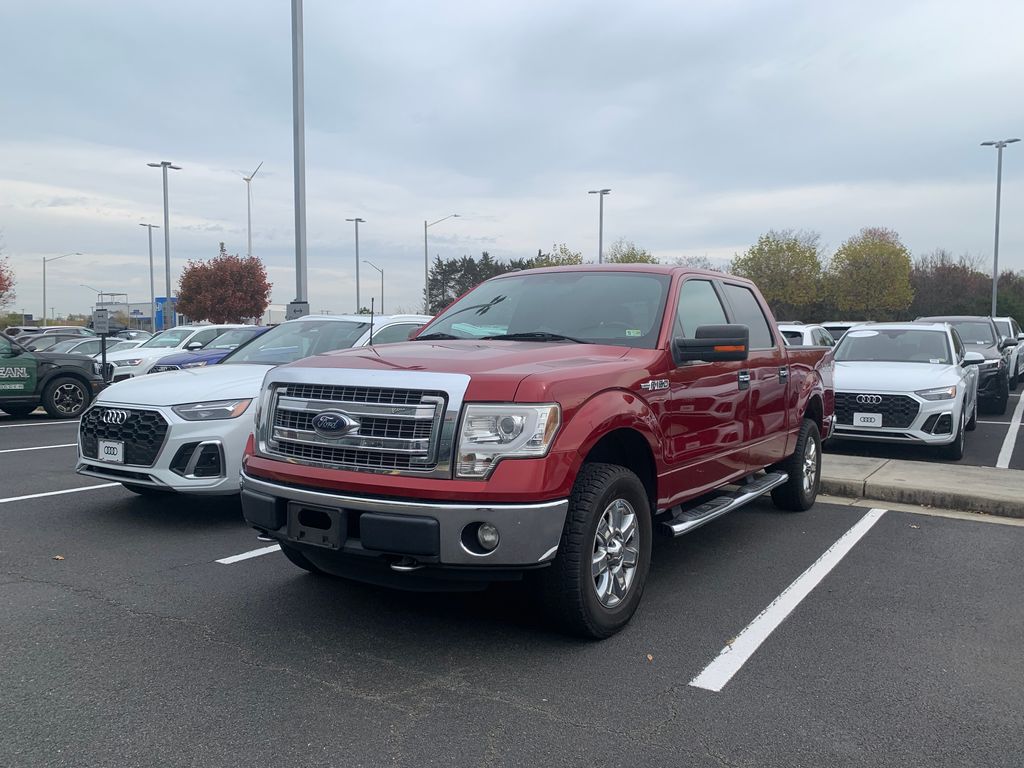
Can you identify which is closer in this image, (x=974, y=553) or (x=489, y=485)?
(x=489, y=485)

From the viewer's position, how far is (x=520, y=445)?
3.75 m

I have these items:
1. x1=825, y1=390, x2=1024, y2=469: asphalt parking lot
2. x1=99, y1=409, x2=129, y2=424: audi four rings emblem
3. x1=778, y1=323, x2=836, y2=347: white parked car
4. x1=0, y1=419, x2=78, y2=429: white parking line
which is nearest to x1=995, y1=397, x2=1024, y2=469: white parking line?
x1=825, y1=390, x2=1024, y2=469: asphalt parking lot

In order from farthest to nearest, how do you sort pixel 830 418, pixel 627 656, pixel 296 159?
pixel 296 159
pixel 830 418
pixel 627 656

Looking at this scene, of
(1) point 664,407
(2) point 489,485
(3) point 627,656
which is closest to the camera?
(2) point 489,485

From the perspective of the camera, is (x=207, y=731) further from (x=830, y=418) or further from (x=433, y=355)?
(x=830, y=418)

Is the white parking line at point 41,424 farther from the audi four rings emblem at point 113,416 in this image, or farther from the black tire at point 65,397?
the audi four rings emblem at point 113,416

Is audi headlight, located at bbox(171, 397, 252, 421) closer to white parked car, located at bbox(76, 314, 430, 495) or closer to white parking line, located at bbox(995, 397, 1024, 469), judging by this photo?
white parked car, located at bbox(76, 314, 430, 495)

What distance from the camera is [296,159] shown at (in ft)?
54.1

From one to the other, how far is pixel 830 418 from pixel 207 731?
6.27 metres

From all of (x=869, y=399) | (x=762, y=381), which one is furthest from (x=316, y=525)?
(x=869, y=399)

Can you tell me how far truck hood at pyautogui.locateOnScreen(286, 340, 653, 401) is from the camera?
12.6 feet

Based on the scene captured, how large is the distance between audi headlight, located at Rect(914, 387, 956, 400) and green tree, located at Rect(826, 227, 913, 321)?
1597 inches

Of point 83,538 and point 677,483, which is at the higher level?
point 677,483

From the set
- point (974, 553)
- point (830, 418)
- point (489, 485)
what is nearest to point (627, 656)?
point (489, 485)
